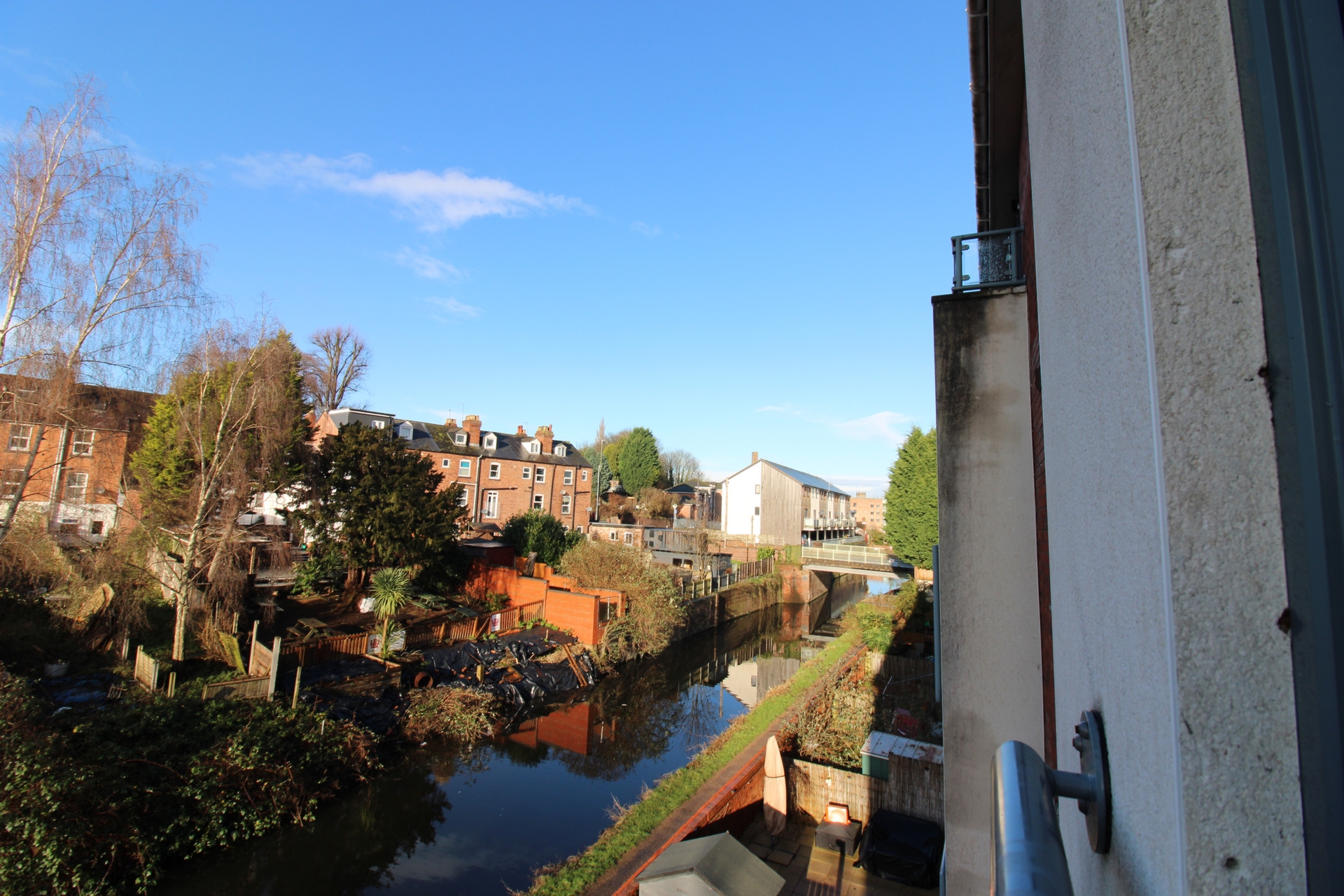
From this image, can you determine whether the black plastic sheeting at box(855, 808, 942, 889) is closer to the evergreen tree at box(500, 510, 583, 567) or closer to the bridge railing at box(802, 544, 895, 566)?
the evergreen tree at box(500, 510, 583, 567)

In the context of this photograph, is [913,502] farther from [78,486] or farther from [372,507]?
[78,486]

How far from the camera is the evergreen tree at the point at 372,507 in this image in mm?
21141

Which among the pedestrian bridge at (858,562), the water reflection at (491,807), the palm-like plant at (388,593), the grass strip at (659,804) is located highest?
the pedestrian bridge at (858,562)

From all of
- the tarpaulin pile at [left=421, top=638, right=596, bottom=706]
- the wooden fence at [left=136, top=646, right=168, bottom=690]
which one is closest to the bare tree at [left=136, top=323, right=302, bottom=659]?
the wooden fence at [left=136, top=646, right=168, bottom=690]

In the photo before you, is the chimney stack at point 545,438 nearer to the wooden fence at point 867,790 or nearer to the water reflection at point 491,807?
the water reflection at point 491,807

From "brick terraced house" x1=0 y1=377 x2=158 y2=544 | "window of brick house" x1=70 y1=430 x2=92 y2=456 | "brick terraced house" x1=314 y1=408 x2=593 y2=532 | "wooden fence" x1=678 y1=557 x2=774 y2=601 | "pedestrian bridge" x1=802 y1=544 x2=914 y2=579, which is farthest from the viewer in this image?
"brick terraced house" x1=314 y1=408 x2=593 y2=532

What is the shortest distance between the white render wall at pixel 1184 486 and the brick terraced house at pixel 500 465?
38858 millimetres

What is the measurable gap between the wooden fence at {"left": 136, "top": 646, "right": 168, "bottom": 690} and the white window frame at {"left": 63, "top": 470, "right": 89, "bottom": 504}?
166 inches

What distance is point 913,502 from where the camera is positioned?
30938 mm

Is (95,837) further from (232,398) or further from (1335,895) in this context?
(1335,895)

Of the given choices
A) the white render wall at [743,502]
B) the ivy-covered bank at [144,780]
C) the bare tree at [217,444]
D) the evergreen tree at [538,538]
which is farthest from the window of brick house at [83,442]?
the white render wall at [743,502]

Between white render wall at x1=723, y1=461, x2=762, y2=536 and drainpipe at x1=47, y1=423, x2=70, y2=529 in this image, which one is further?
white render wall at x1=723, y1=461, x2=762, y2=536

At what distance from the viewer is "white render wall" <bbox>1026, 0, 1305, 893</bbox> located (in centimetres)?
71

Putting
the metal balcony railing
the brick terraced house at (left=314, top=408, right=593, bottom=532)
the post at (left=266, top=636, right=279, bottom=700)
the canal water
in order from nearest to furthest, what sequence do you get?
the metal balcony railing
the canal water
the post at (left=266, top=636, right=279, bottom=700)
the brick terraced house at (left=314, top=408, right=593, bottom=532)
